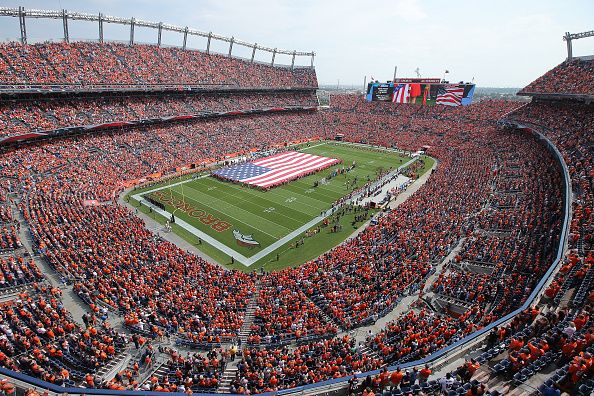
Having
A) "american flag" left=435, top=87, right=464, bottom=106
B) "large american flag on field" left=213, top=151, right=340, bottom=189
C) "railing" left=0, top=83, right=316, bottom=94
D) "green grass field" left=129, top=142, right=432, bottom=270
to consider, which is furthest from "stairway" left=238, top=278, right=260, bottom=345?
"american flag" left=435, top=87, right=464, bottom=106

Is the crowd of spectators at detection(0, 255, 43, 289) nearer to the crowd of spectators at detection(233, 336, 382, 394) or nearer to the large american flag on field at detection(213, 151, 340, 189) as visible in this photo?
the crowd of spectators at detection(233, 336, 382, 394)

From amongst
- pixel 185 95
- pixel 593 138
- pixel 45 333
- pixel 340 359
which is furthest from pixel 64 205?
pixel 593 138

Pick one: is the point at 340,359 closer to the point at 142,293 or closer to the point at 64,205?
the point at 142,293

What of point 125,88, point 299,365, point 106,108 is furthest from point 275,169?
point 299,365

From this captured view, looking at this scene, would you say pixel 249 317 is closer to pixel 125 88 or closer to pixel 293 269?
pixel 293 269

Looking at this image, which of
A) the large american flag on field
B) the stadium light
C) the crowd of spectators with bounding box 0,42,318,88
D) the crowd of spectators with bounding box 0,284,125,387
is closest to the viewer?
the crowd of spectators with bounding box 0,284,125,387
